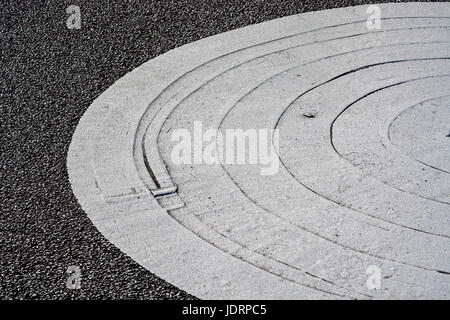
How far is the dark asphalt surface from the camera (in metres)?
4.05

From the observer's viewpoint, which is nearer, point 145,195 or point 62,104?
point 145,195

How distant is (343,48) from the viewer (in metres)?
6.72

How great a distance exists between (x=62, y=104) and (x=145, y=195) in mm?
1576

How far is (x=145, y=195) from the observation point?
471 centimetres

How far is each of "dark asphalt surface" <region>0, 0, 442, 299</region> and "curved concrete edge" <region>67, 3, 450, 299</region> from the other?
97mm

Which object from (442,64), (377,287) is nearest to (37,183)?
(377,287)

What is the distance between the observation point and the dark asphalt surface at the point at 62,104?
4.05 meters

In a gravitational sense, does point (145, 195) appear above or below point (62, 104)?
below

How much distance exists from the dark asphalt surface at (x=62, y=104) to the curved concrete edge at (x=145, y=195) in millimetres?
97

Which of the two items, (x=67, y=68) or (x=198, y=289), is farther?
(x=67, y=68)

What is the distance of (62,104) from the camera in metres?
5.87

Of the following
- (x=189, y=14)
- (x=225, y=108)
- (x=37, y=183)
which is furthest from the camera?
(x=189, y=14)
